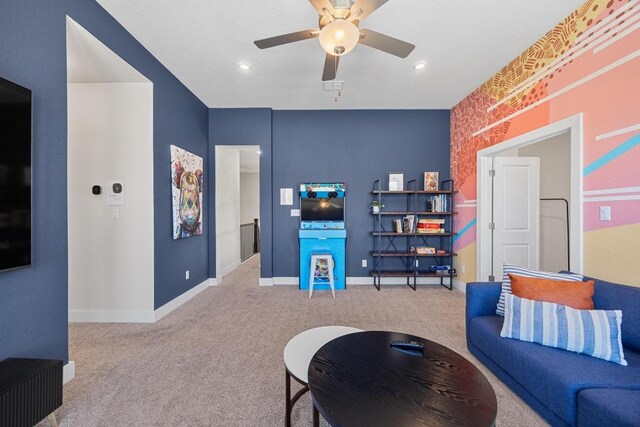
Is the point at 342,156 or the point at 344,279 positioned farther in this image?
the point at 342,156

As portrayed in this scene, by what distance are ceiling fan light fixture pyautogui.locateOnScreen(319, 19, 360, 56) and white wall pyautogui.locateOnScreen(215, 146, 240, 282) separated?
10.2 ft

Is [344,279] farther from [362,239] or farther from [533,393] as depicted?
[533,393]

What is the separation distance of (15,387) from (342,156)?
4128 millimetres

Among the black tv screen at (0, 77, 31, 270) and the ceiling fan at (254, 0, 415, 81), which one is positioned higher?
the ceiling fan at (254, 0, 415, 81)

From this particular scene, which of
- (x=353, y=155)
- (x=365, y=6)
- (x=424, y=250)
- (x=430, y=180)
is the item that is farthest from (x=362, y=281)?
(x=365, y=6)

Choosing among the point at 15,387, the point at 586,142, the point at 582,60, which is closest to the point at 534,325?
the point at 586,142

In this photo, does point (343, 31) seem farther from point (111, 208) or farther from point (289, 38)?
point (111, 208)

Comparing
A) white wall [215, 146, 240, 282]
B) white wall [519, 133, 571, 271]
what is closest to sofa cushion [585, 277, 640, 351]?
white wall [519, 133, 571, 271]

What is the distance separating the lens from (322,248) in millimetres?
4098

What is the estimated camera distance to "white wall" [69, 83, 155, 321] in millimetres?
2852

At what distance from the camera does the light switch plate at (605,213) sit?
199 cm

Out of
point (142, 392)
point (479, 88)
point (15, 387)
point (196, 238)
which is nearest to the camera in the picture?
point (15, 387)

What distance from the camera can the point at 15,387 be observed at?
47.5 inches

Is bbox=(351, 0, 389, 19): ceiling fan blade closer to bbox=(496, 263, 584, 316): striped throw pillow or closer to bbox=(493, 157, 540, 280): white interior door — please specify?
bbox=(496, 263, 584, 316): striped throw pillow
